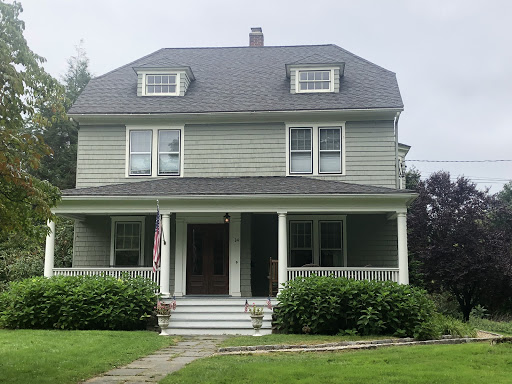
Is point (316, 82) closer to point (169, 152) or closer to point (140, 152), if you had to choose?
point (169, 152)

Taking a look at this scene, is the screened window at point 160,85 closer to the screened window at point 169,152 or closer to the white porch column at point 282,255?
the screened window at point 169,152

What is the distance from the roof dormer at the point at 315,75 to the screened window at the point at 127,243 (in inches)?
254

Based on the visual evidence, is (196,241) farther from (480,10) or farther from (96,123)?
(480,10)

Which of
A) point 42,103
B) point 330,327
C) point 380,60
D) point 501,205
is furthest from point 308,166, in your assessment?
point 380,60

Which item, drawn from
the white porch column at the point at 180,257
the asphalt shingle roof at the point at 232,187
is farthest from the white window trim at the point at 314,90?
the white porch column at the point at 180,257

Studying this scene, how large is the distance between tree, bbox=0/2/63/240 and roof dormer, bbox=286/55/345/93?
440 inches

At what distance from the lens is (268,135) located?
17.5 metres

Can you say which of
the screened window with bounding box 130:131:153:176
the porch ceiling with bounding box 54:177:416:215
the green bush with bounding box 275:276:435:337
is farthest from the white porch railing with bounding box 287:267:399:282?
the screened window with bounding box 130:131:153:176

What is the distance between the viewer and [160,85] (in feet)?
60.7

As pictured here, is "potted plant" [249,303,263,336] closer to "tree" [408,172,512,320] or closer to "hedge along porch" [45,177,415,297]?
"hedge along porch" [45,177,415,297]

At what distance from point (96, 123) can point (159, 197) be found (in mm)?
4416

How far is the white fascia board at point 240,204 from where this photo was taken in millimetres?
14718

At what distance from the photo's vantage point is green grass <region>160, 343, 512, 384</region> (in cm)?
748

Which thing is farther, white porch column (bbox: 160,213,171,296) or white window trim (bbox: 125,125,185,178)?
white window trim (bbox: 125,125,185,178)
